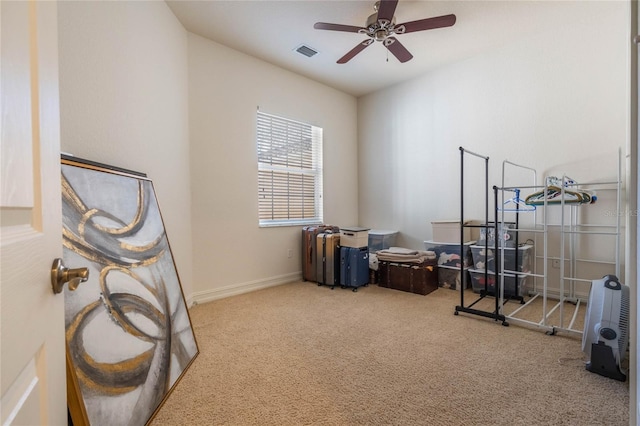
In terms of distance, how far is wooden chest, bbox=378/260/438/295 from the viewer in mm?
3428

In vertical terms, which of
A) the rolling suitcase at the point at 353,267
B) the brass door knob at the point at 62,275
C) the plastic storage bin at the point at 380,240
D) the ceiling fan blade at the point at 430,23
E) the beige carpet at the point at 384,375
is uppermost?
the ceiling fan blade at the point at 430,23

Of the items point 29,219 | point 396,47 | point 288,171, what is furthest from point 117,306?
point 396,47

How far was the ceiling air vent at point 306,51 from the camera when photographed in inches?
134

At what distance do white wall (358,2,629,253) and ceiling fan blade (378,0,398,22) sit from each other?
73.6 inches

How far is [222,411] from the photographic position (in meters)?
1.47

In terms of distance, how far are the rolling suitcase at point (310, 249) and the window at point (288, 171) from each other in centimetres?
31

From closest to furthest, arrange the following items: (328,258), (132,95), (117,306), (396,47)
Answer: (117,306) < (132,95) < (396,47) < (328,258)

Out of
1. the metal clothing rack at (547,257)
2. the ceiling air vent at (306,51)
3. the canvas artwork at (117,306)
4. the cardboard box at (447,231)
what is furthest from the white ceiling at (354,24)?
the cardboard box at (447,231)

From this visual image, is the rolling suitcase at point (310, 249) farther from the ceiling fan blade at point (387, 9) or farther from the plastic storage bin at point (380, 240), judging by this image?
the ceiling fan blade at point (387, 9)

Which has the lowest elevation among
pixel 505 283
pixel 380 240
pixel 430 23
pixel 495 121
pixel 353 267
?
pixel 505 283

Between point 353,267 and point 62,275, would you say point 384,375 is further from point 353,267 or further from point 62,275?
point 353,267

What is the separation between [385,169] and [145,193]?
3.59m

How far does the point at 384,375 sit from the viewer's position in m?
1.76

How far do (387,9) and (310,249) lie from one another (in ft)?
9.03
